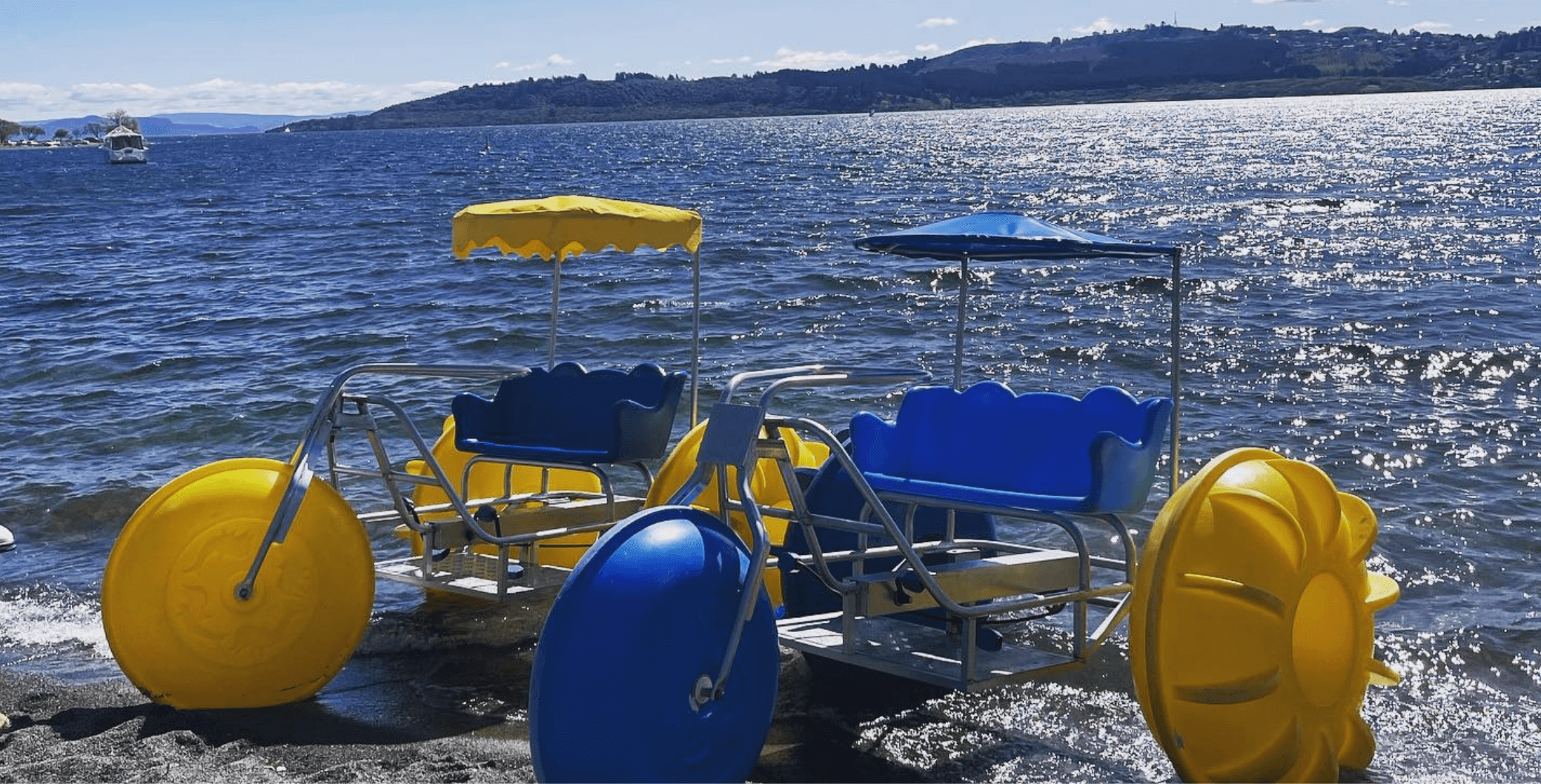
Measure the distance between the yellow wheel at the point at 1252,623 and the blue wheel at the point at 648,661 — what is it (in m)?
1.42

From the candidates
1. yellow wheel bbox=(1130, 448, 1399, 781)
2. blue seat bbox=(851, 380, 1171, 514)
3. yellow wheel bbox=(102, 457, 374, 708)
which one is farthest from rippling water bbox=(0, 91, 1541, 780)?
blue seat bbox=(851, 380, 1171, 514)

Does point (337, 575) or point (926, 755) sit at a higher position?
point (337, 575)

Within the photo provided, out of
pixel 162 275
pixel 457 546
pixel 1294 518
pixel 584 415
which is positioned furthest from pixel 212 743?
pixel 162 275

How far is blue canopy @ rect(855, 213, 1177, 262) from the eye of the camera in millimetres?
7039

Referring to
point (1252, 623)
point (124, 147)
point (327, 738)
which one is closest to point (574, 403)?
point (327, 738)

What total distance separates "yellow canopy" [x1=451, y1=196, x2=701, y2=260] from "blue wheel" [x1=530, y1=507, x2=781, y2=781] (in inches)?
128

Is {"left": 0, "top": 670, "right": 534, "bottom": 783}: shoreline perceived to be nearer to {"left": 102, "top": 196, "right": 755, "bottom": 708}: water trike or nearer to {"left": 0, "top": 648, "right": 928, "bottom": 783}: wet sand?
{"left": 0, "top": 648, "right": 928, "bottom": 783}: wet sand

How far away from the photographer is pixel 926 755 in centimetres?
697

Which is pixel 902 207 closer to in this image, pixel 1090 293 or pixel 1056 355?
pixel 1090 293

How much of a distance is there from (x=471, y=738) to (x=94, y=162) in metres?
146

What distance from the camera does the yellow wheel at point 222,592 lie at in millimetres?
7004

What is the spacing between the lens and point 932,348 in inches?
832

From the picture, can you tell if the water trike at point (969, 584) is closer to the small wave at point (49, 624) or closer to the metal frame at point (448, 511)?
the metal frame at point (448, 511)

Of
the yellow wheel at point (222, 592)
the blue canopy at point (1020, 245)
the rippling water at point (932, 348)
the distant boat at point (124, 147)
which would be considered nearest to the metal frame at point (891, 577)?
the rippling water at point (932, 348)
